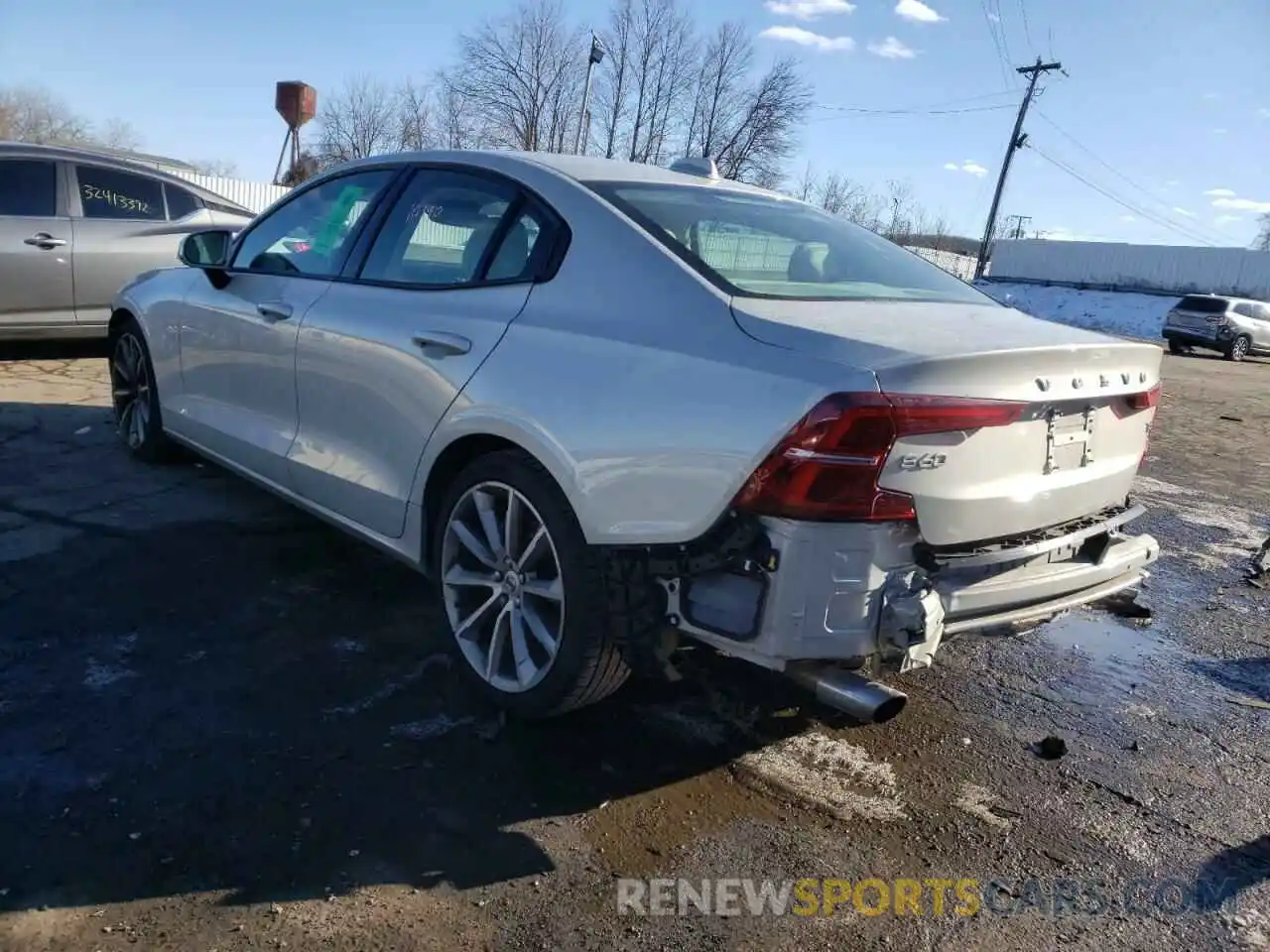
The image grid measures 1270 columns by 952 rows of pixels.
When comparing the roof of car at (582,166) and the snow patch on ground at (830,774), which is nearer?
the snow patch on ground at (830,774)

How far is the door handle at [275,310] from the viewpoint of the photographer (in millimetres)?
4008

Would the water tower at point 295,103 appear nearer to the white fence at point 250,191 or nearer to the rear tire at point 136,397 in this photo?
the white fence at point 250,191

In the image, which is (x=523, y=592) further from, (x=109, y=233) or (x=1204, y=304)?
(x=1204, y=304)

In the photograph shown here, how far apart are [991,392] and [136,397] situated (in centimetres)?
477

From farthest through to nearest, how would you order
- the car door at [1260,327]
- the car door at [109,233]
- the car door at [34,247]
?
the car door at [1260,327], the car door at [109,233], the car door at [34,247]

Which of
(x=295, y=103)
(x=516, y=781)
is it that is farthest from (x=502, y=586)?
(x=295, y=103)

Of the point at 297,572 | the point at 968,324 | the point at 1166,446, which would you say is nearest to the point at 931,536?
the point at 968,324

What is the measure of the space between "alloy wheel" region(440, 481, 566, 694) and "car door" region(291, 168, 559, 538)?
0.29 meters

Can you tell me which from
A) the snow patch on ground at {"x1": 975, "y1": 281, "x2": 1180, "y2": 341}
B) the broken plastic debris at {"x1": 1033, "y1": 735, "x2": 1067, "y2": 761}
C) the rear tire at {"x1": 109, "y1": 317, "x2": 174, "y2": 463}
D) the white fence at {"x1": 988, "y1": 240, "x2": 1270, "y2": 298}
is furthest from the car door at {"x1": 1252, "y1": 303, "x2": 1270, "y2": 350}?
the rear tire at {"x1": 109, "y1": 317, "x2": 174, "y2": 463}

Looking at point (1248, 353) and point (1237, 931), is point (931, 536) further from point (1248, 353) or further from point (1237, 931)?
point (1248, 353)

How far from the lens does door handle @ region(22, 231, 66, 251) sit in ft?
25.2

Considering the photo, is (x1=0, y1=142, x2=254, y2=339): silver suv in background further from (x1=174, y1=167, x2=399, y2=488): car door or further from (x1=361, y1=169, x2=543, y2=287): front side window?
(x1=361, y1=169, x2=543, y2=287): front side window

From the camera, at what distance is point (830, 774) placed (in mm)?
2984

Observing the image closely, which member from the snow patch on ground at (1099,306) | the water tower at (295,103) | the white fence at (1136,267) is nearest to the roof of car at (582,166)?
the water tower at (295,103)
